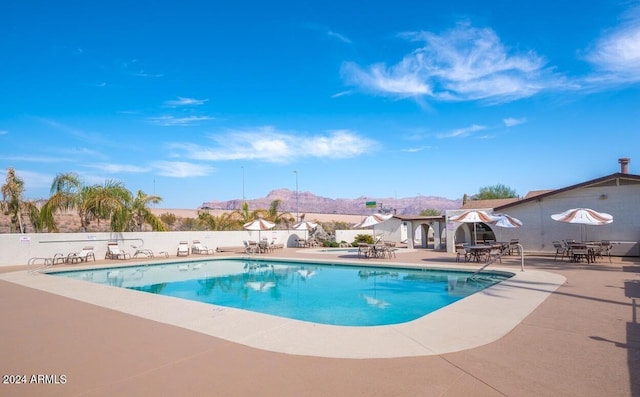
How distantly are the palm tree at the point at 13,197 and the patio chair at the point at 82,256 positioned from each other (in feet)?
12.5

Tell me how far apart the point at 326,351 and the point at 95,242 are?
59.4 feet

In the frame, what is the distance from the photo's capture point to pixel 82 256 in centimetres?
1727

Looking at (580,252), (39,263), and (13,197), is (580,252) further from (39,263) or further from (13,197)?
(13,197)

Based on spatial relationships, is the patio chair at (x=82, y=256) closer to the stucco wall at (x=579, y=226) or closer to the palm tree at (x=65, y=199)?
the palm tree at (x=65, y=199)

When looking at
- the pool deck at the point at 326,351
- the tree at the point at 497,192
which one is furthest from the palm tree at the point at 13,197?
the tree at the point at 497,192

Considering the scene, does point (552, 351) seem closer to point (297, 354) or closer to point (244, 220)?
point (297, 354)

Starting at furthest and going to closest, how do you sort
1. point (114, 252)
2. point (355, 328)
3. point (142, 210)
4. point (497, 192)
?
point (497, 192), point (142, 210), point (114, 252), point (355, 328)

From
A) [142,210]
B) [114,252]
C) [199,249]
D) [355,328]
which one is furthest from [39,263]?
[355,328]

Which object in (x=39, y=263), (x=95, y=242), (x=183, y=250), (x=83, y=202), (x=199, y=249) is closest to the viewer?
(x=39, y=263)

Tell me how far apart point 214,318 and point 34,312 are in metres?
3.72

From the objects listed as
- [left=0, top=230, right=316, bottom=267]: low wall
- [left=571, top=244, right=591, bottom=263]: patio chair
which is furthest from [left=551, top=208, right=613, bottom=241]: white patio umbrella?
[left=0, top=230, right=316, bottom=267]: low wall

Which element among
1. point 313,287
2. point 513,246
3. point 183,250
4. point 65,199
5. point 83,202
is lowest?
point 313,287

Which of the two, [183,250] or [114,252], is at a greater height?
[114,252]

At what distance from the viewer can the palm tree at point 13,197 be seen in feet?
57.7
